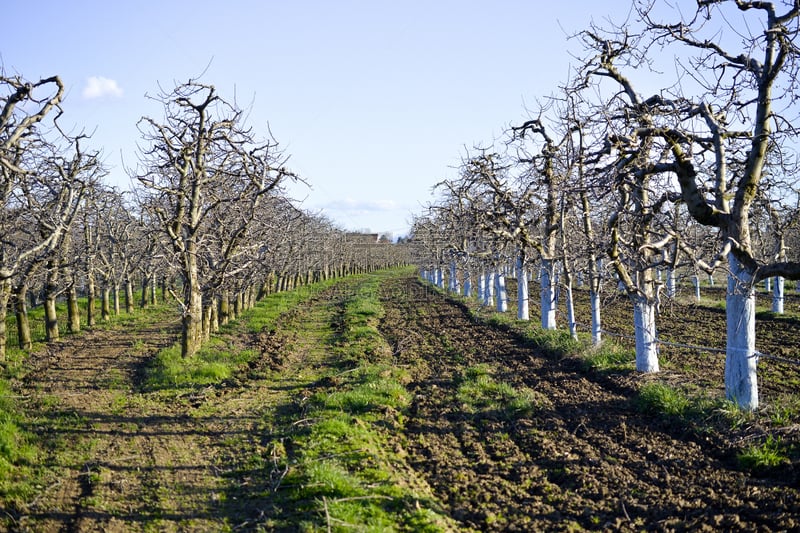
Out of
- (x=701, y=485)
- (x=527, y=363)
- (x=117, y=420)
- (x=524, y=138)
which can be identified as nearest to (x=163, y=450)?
(x=117, y=420)

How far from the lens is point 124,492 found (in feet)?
21.5

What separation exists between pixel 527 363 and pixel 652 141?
6456 millimetres

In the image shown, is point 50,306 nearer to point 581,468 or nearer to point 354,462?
point 354,462

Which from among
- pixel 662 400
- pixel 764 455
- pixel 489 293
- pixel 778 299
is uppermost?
pixel 489 293

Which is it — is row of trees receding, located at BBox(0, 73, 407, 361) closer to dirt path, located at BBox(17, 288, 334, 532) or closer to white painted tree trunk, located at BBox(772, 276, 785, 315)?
dirt path, located at BBox(17, 288, 334, 532)

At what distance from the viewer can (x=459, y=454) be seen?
7590mm

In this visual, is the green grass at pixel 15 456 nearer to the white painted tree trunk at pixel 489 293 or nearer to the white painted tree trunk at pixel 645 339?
the white painted tree trunk at pixel 645 339

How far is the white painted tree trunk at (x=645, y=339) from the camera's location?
431 inches

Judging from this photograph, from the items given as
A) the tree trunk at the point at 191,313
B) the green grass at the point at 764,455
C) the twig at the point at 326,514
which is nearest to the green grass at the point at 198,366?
the tree trunk at the point at 191,313

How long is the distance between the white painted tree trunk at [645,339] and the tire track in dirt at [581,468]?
497 mm

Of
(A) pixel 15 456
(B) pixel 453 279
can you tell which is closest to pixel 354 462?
(A) pixel 15 456

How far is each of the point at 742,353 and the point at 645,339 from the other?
291 centimetres

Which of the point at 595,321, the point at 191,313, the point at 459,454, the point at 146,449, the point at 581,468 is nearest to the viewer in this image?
the point at 581,468

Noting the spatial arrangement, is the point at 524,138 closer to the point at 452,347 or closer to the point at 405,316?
the point at 452,347
